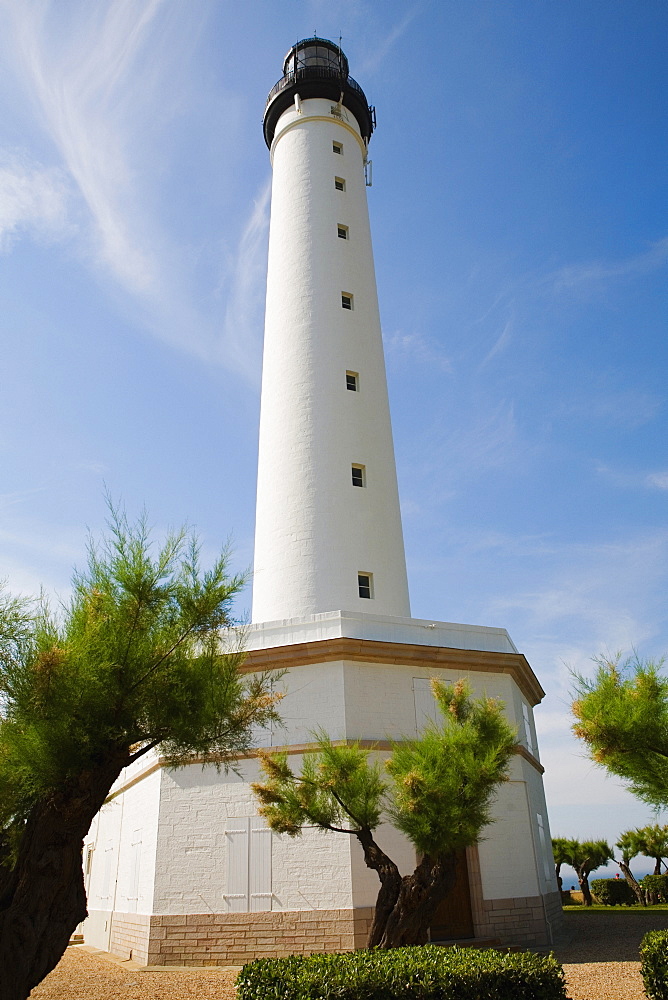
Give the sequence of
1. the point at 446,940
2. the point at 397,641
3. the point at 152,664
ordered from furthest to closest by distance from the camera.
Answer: the point at 397,641
the point at 446,940
the point at 152,664

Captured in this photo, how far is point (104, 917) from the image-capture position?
16906 millimetres

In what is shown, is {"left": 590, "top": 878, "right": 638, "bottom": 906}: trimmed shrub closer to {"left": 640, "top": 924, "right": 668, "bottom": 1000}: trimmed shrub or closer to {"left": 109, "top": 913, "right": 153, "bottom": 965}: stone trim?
{"left": 109, "top": 913, "right": 153, "bottom": 965}: stone trim

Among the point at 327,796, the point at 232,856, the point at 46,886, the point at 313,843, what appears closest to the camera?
the point at 46,886

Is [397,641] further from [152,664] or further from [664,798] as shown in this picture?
[152,664]

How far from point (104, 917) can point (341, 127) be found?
23289 millimetres

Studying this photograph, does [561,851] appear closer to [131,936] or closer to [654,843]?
[654,843]

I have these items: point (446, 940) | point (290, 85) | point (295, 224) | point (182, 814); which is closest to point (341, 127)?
point (290, 85)

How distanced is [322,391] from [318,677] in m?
7.77

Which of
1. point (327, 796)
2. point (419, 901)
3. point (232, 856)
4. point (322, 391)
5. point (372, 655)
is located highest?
point (322, 391)

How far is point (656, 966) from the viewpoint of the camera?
8039 mm

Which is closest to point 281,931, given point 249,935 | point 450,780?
point 249,935

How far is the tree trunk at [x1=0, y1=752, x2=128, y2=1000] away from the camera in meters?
7.26

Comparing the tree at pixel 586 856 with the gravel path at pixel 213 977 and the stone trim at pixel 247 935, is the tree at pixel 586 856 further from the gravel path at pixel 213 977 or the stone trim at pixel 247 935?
the stone trim at pixel 247 935

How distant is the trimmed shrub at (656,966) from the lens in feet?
25.9
